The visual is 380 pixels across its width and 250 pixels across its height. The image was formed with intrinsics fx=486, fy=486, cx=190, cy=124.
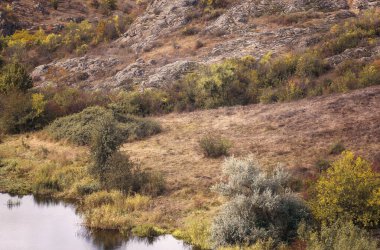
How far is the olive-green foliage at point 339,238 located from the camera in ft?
41.8

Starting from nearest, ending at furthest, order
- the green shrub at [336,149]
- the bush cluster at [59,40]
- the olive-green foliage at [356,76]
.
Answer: the green shrub at [336,149]
the olive-green foliage at [356,76]
the bush cluster at [59,40]

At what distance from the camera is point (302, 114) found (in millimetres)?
30531

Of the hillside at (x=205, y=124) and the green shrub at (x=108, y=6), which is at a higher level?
the green shrub at (x=108, y=6)

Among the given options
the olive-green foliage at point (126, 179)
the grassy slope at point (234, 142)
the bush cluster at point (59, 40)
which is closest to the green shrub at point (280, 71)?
the grassy slope at point (234, 142)

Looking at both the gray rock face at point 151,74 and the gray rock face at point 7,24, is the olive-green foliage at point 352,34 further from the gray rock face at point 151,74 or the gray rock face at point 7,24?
the gray rock face at point 7,24

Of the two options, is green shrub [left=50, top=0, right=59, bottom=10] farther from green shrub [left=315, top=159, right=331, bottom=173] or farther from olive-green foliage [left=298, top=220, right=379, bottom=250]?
olive-green foliage [left=298, top=220, right=379, bottom=250]

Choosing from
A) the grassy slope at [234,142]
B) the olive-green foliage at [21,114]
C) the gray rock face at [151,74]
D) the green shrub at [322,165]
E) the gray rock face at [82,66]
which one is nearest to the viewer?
the grassy slope at [234,142]

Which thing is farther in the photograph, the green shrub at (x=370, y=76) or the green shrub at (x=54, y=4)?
the green shrub at (x=54, y=4)

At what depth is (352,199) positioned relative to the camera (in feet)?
49.7

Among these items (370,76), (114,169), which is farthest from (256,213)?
(370,76)

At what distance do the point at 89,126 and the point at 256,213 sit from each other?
1814cm

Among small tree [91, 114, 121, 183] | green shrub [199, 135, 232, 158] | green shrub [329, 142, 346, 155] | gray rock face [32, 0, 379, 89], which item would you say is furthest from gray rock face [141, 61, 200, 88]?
green shrub [329, 142, 346, 155]

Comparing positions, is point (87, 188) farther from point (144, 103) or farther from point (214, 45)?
point (214, 45)

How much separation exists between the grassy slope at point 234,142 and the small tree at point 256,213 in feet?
8.79
